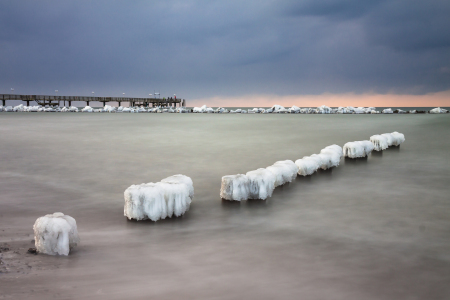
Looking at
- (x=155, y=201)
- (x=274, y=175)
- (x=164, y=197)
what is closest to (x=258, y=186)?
(x=274, y=175)

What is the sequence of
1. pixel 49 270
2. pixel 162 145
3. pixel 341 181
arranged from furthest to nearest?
1. pixel 162 145
2. pixel 341 181
3. pixel 49 270

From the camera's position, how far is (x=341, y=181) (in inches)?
305

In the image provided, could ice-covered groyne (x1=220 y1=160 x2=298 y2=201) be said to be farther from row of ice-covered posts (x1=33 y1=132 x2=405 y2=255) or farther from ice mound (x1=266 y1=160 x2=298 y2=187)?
ice mound (x1=266 y1=160 x2=298 y2=187)

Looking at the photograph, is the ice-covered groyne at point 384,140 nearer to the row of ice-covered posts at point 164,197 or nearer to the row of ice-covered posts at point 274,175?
the row of ice-covered posts at point 274,175

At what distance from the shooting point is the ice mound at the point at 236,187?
237 inches

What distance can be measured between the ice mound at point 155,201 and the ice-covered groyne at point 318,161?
11.7ft

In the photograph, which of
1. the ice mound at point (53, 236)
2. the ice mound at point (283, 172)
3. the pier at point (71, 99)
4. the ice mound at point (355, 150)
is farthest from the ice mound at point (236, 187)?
the pier at point (71, 99)

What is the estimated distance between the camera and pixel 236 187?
6.02m

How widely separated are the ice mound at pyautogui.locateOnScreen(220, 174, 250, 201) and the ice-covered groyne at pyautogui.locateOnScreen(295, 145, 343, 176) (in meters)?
2.41

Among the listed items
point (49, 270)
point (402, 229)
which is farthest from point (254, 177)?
point (49, 270)

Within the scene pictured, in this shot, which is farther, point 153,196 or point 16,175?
point 16,175

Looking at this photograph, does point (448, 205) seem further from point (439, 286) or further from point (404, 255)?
point (439, 286)

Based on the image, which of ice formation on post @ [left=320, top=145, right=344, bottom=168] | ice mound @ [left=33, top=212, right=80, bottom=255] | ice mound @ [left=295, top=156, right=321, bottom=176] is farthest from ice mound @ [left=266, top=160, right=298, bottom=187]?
ice mound @ [left=33, top=212, right=80, bottom=255]

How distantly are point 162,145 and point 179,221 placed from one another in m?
9.60
